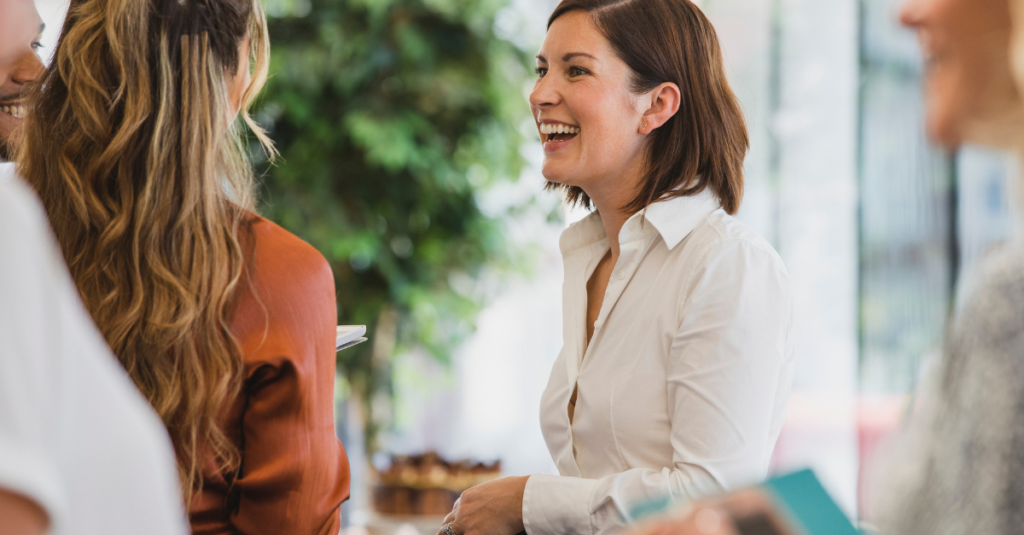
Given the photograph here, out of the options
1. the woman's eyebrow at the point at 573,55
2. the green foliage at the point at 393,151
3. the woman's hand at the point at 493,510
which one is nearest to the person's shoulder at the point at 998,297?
the woman's hand at the point at 493,510

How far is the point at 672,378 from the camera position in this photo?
114 centimetres

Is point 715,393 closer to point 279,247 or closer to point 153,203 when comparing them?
point 279,247

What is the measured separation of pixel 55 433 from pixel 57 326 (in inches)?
2.1

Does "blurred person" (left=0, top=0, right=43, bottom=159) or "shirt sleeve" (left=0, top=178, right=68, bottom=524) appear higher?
"blurred person" (left=0, top=0, right=43, bottom=159)

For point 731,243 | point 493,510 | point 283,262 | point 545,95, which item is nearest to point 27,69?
point 283,262

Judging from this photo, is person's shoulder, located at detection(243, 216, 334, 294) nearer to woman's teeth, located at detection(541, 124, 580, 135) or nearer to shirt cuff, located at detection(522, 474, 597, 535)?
shirt cuff, located at detection(522, 474, 597, 535)

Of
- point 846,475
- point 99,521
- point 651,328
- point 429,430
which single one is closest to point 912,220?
point 846,475

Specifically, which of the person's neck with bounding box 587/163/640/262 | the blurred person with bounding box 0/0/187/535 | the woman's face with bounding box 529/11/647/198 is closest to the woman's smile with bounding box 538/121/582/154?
the woman's face with bounding box 529/11/647/198

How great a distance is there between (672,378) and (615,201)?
1.41 feet

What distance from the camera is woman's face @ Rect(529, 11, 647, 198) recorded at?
139 centimetres

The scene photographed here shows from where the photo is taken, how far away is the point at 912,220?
2102 millimetres

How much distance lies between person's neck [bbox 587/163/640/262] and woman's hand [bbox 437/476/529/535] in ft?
1.58

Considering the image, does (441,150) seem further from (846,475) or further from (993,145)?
(993,145)

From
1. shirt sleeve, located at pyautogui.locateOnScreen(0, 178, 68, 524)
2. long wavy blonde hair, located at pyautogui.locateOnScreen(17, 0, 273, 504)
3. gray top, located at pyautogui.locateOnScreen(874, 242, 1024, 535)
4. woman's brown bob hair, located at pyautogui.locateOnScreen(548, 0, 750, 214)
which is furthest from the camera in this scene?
woman's brown bob hair, located at pyautogui.locateOnScreen(548, 0, 750, 214)
